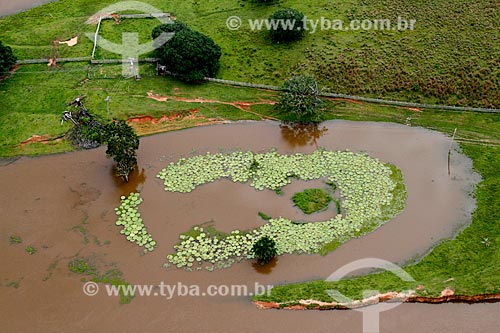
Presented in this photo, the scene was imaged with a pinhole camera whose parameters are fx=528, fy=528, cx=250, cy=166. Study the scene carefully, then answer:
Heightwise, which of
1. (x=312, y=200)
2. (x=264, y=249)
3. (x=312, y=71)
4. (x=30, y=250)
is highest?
(x=312, y=71)

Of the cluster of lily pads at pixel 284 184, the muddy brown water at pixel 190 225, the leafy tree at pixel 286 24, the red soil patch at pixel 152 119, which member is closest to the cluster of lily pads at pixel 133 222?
the muddy brown water at pixel 190 225

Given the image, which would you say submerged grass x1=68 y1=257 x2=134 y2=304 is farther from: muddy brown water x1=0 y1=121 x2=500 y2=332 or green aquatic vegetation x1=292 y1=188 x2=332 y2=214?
green aquatic vegetation x1=292 y1=188 x2=332 y2=214

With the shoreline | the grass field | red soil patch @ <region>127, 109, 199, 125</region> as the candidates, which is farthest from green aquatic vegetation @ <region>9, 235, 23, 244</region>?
the shoreline

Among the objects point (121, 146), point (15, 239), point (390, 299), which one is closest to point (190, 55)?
point (121, 146)

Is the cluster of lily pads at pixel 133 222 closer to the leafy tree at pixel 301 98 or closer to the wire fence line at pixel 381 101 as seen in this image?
the leafy tree at pixel 301 98

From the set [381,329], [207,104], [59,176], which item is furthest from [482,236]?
[59,176]

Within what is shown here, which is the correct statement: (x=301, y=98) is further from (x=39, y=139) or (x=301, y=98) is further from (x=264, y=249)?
(x=39, y=139)
